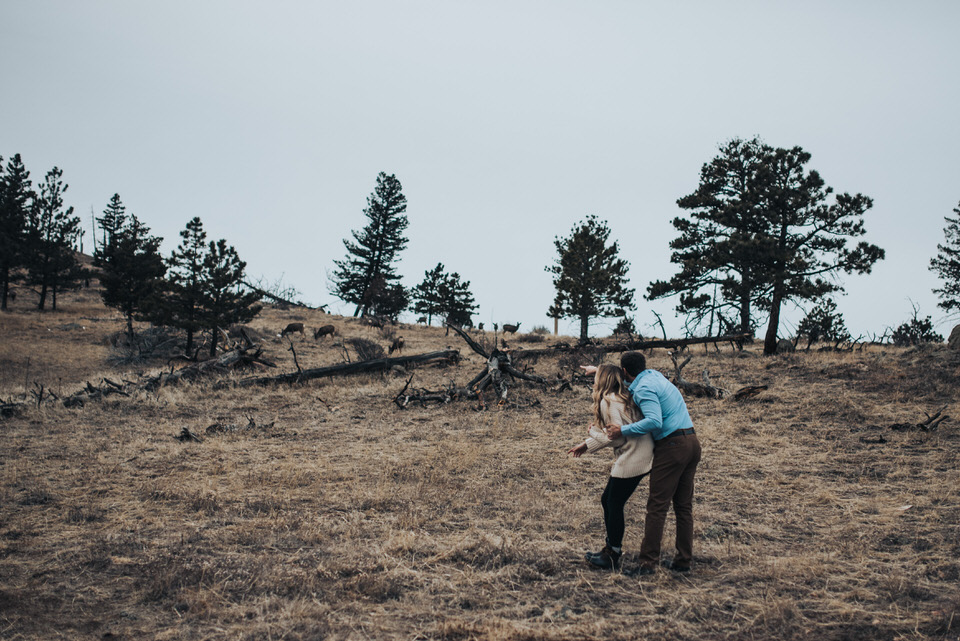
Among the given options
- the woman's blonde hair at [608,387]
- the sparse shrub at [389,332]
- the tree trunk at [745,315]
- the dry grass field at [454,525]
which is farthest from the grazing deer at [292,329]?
the woman's blonde hair at [608,387]

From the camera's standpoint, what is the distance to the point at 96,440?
10.1 meters

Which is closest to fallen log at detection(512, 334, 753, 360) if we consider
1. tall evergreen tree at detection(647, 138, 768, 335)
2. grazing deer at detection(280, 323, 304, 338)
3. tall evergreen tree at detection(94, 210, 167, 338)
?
tall evergreen tree at detection(647, 138, 768, 335)

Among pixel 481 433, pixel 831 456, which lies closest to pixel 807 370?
pixel 831 456

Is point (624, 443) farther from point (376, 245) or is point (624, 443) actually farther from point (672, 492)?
point (376, 245)

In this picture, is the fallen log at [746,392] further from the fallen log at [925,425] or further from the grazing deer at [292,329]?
the grazing deer at [292,329]

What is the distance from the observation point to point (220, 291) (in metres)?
22.3

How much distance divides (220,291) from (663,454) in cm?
2123

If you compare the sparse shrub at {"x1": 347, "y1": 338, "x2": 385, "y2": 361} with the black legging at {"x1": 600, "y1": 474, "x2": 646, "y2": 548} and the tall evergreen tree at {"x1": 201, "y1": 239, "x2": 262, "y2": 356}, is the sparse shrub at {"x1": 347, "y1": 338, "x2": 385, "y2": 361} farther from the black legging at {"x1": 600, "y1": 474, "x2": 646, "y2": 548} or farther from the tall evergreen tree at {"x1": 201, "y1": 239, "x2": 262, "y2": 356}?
the black legging at {"x1": 600, "y1": 474, "x2": 646, "y2": 548}

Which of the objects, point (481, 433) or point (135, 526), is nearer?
point (135, 526)

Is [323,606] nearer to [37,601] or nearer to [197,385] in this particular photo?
[37,601]

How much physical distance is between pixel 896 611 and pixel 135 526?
21.9ft

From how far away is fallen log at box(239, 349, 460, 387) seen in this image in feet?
53.5

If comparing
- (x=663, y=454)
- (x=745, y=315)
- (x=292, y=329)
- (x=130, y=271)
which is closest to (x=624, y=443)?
(x=663, y=454)

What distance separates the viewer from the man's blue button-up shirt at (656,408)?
14.6 ft
